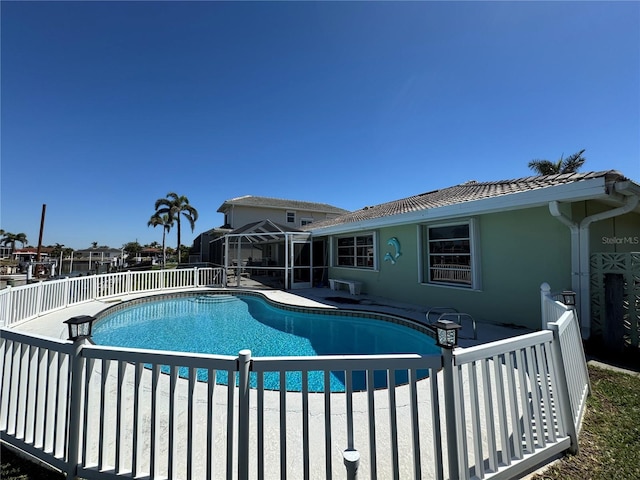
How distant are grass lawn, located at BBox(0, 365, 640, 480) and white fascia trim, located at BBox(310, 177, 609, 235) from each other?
3.24 m

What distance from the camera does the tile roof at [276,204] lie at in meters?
22.6

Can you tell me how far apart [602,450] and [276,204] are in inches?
911

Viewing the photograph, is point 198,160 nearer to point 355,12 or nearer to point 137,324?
point 137,324

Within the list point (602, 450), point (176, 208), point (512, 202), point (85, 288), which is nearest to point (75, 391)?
point (602, 450)

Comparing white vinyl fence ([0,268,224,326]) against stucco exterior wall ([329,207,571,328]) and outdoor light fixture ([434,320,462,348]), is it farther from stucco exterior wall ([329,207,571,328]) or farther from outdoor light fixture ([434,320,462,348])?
stucco exterior wall ([329,207,571,328])

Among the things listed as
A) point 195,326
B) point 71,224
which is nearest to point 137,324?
point 195,326

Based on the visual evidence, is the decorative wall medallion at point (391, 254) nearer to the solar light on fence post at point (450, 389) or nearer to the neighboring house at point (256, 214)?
the solar light on fence post at point (450, 389)

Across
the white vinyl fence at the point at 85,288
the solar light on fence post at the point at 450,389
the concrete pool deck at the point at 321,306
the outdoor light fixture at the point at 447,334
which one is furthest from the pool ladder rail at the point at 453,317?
the white vinyl fence at the point at 85,288

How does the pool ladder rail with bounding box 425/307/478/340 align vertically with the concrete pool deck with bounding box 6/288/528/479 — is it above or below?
above

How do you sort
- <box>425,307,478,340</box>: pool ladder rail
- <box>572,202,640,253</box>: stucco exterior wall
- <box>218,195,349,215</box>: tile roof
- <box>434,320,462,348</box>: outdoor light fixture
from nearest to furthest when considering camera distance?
<box>434,320,462,348</box>: outdoor light fixture
<box>425,307,478,340</box>: pool ladder rail
<box>572,202,640,253</box>: stucco exterior wall
<box>218,195,349,215</box>: tile roof

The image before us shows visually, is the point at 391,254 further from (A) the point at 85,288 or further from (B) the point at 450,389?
(A) the point at 85,288

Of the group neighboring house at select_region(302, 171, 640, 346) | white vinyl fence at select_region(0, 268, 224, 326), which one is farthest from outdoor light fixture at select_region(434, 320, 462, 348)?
neighboring house at select_region(302, 171, 640, 346)

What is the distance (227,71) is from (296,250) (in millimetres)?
11108

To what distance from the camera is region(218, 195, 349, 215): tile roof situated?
22.6 meters
